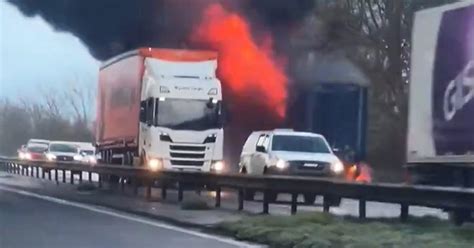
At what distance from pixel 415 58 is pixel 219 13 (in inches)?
646

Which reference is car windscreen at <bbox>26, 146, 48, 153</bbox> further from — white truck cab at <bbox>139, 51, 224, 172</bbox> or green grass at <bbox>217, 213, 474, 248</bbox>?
green grass at <bbox>217, 213, 474, 248</bbox>

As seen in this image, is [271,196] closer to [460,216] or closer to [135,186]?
[460,216]

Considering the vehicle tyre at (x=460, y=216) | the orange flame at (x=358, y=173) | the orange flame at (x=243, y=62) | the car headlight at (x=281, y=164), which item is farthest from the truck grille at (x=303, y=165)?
the vehicle tyre at (x=460, y=216)

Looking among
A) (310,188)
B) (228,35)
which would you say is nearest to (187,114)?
(228,35)

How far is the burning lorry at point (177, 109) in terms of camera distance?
34.5m

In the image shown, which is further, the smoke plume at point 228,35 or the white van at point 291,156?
the smoke plume at point 228,35

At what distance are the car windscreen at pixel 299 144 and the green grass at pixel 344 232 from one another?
402 inches

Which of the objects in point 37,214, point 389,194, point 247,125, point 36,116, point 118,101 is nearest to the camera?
point 389,194

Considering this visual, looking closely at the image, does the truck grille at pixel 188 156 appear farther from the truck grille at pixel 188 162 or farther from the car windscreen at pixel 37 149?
the car windscreen at pixel 37 149

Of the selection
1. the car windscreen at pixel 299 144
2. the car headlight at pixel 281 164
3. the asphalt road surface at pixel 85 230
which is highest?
the car windscreen at pixel 299 144

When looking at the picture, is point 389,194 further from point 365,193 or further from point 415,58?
point 415,58

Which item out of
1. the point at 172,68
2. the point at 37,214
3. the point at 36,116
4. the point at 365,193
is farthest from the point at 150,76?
the point at 36,116

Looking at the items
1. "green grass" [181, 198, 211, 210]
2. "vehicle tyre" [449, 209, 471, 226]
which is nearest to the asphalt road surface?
"green grass" [181, 198, 211, 210]

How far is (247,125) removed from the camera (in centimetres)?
3672
